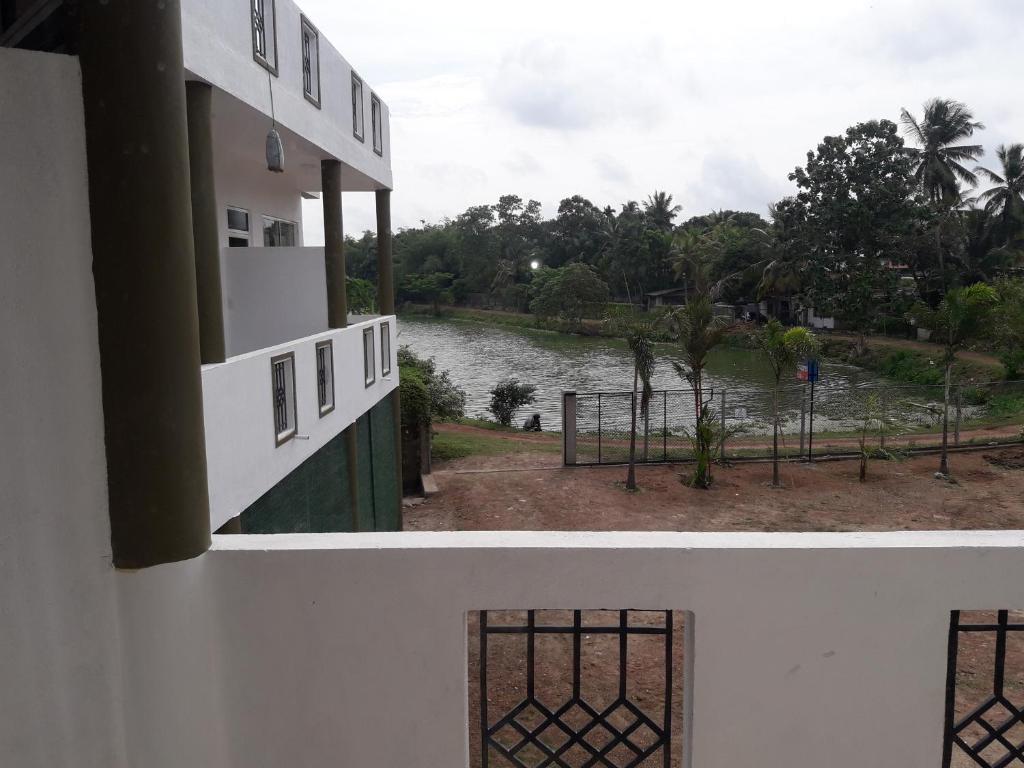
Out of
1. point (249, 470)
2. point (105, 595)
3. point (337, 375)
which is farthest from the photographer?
point (337, 375)

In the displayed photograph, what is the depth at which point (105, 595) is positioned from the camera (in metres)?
2.07

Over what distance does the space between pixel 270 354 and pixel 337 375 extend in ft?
8.21

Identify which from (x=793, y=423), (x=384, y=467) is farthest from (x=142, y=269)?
(x=793, y=423)

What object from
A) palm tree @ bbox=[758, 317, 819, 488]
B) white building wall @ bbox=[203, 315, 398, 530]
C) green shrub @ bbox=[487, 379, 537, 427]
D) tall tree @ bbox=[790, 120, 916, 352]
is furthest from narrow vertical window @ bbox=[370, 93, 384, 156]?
tall tree @ bbox=[790, 120, 916, 352]

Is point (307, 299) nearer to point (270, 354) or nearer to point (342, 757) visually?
point (270, 354)

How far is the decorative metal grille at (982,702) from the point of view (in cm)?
230

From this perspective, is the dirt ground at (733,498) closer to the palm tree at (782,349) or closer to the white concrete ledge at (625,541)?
the palm tree at (782,349)

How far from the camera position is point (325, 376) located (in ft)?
31.9

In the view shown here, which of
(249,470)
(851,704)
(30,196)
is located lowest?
(249,470)

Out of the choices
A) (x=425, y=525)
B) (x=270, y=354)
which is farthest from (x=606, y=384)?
(x=270, y=354)

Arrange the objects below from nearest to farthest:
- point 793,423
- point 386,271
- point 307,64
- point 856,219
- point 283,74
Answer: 1. point 283,74
2. point 307,64
3. point 386,271
4. point 793,423
5. point 856,219

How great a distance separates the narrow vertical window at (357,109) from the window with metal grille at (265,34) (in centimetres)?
362

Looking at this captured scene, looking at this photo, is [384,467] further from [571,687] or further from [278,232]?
[571,687]

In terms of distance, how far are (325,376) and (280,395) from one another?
155cm
